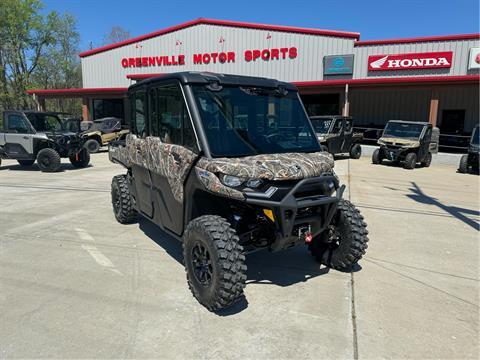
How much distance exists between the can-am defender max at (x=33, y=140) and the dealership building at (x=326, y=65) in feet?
14.7

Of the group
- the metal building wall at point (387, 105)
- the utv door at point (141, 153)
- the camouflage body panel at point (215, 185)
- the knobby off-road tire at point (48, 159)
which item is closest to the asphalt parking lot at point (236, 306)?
the utv door at point (141, 153)

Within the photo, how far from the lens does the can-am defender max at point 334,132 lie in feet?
48.9

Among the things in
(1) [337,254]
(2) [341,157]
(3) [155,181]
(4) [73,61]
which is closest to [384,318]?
(1) [337,254]

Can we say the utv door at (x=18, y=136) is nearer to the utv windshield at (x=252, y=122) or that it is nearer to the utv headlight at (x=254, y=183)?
the utv windshield at (x=252, y=122)

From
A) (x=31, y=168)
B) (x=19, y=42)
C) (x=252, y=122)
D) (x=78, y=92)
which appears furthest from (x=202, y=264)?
(x=19, y=42)

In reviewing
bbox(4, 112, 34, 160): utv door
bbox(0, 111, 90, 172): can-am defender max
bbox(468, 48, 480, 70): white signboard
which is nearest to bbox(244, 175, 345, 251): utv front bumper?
bbox(0, 111, 90, 172): can-am defender max

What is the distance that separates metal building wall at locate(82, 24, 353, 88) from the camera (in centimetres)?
2019

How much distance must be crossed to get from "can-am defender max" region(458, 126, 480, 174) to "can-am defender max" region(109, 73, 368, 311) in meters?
11.6

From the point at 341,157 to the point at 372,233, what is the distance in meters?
Answer: 11.9

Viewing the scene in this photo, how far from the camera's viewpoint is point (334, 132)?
49.9ft

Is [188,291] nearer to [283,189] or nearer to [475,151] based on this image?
[283,189]

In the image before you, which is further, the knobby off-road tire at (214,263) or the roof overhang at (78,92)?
the roof overhang at (78,92)

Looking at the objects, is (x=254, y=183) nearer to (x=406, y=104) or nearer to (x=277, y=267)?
(x=277, y=267)

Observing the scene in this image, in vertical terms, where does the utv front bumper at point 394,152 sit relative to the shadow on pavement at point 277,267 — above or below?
above
